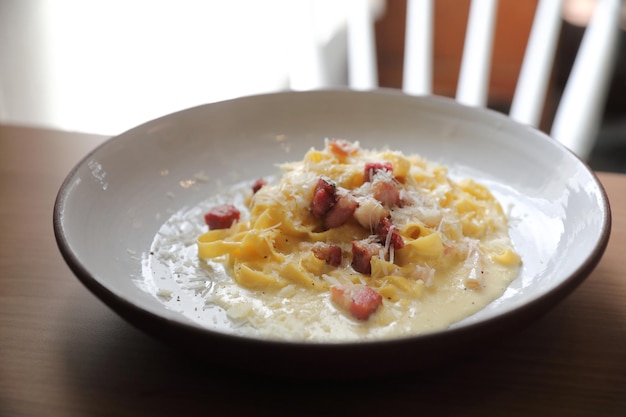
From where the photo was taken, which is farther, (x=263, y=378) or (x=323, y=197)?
(x=323, y=197)

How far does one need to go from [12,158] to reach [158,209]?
606mm

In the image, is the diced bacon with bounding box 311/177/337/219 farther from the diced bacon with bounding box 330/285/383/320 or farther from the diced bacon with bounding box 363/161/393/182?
the diced bacon with bounding box 330/285/383/320

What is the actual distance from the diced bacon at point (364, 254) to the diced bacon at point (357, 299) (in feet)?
0.36

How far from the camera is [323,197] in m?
1.54

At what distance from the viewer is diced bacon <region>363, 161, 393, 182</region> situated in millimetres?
1580

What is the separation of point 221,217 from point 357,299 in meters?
0.48

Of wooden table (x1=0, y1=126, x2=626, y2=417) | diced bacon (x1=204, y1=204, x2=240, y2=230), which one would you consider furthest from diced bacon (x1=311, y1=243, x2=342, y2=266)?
wooden table (x1=0, y1=126, x2=626, y2=417)

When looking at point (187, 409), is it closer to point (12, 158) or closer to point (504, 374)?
point (504, 374)

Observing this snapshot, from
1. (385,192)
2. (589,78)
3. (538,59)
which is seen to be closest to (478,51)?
(538,59)

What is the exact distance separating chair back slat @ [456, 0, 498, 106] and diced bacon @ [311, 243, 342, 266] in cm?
246

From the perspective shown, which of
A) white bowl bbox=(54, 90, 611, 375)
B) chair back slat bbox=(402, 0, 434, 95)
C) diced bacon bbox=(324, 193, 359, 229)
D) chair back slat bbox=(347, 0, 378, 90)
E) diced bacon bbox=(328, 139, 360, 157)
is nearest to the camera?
white bowl bbox=(54, 90, 611, 375)

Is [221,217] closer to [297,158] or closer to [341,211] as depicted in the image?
[341,211]

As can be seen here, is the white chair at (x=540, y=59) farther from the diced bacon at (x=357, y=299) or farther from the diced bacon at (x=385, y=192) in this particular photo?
the diced bacon at (x=357, y=299)

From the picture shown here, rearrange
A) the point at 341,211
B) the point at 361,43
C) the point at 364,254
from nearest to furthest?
1. the point at 364,254
2. the point at 341,211
3. the point at 361,43
